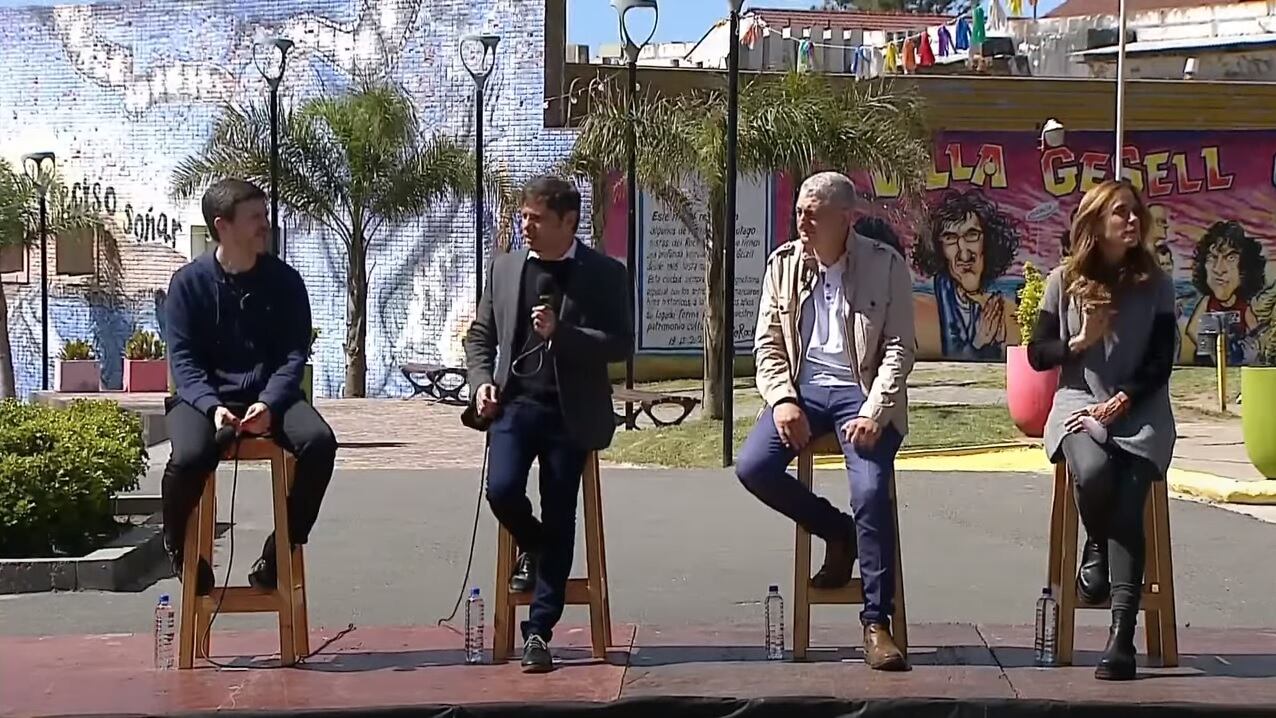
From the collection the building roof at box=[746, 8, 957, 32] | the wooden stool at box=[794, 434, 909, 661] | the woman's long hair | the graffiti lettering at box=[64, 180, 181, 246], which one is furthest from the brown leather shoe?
the building roof at box=[746, 8, 957, 32]

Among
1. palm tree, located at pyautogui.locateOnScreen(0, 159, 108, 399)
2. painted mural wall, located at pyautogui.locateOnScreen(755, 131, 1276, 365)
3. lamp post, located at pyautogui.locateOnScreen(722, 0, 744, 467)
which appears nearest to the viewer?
lamp post, located at pyautogui.locateOnScreen(722, 0, 744, 467)

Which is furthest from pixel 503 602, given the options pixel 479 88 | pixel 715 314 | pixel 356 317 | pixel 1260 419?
pixel 356 317

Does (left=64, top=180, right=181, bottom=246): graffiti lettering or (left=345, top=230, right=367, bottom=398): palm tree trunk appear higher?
(left=64, top=180, right=181, bottom=246): graffiti lettering

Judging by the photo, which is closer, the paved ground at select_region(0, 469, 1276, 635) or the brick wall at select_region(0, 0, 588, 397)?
the paved ground at select_region(0, 469, 1276, 635)

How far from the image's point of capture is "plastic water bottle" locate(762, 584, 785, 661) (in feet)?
20.8

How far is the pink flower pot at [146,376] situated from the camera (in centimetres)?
2455

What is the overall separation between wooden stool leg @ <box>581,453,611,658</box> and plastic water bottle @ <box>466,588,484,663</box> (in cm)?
42

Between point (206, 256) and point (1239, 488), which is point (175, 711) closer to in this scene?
point (206, 256)

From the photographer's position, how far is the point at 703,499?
1208 centimetres

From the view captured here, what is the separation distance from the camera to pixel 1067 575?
620 cm

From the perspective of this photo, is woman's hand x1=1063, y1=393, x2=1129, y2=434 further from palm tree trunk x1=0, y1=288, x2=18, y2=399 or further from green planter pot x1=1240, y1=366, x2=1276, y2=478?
palm tree trunk x1=0, y1=288, x2=18, y2=399

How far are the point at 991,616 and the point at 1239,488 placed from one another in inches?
178

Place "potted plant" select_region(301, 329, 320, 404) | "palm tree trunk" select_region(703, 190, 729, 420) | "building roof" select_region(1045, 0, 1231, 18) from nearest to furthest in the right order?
1. "potted plant" select_region(301, 329, 320, 404)
2. "palm tree trunk" select_region(703, 190, 729, 420)
3. "building roof" select_region(1045, 0, 1231, 18)

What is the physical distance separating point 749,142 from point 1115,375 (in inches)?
421
